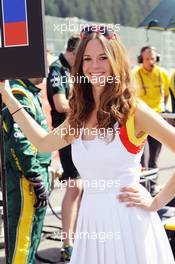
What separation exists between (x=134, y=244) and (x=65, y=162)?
2.27m

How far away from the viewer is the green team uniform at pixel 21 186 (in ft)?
11.8

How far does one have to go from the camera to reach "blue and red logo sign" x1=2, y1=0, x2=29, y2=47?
264 centimetres

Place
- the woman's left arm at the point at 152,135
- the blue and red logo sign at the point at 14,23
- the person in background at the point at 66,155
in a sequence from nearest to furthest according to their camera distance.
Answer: the woman's left arm at the point at 152,135, the blue and red logo sign at the point at 14,23, the person in background at the point at 66,155

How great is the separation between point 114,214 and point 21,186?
1.27 metres

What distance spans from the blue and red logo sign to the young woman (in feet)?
0.94

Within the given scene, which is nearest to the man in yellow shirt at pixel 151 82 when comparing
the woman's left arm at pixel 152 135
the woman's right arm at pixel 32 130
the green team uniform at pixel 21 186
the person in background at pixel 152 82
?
the person in background at pixel 152 82

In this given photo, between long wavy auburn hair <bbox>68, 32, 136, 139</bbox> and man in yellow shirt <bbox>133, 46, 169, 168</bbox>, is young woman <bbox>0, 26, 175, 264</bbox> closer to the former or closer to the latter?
long wavy auburn hair <bbox>68, 32, 136, 139</bbox>

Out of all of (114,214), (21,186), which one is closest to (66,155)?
(21,186)

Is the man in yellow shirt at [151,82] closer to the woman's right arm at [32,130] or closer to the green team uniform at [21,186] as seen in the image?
the green team uniform at [21,186]

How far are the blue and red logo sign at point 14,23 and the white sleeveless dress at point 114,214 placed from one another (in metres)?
0.54

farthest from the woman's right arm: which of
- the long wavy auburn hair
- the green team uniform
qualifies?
the green team uniform

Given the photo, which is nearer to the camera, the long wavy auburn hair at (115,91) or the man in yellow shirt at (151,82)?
the long wavy auburn hair at (115,91)

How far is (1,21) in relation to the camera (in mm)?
2684

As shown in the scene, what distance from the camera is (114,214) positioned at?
2445 millimetres
